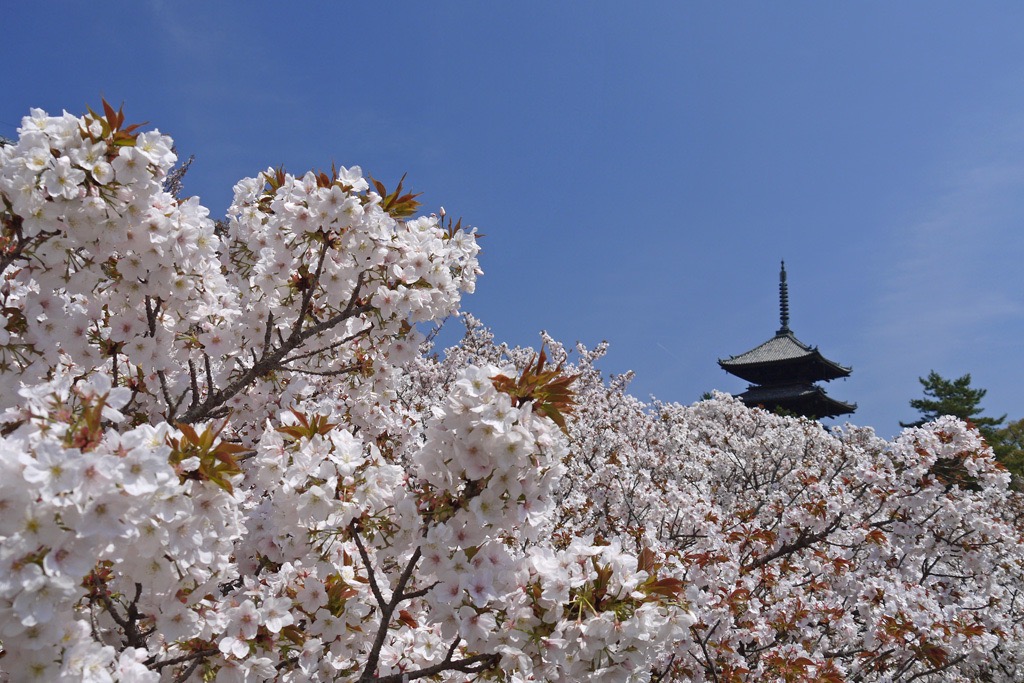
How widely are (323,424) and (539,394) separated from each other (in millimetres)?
929

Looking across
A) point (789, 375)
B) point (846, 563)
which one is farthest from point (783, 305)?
point (846, 563)

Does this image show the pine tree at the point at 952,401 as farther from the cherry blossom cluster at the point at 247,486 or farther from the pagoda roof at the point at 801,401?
the cherry blossom cluster at the point at 247,486

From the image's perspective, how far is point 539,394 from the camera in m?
2.81

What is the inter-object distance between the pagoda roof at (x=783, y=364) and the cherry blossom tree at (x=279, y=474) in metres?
32.2

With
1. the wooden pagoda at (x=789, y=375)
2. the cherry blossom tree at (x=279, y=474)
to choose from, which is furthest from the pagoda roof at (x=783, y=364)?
the cherry blossom tree at (x=279, y=474)

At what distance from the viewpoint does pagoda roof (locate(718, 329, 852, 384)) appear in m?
36.3

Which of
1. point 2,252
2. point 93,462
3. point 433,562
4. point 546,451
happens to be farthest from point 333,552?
point 2,252

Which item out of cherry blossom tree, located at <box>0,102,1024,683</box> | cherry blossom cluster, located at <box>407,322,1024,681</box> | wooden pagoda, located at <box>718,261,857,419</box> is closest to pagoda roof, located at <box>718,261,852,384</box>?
wooden pagoda, located at <box>718,261,857,419</box>

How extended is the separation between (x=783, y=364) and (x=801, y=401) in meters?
2.19

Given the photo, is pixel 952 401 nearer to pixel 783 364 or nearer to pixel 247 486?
pixel 783 364

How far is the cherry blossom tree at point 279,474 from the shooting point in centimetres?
212

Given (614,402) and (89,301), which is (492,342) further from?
(89,301)

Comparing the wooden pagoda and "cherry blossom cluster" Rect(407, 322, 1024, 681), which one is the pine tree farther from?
"cherry blossom cluster" Rect(407, 322, 1024, 681)

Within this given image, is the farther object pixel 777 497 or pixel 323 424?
pixel 777 497
